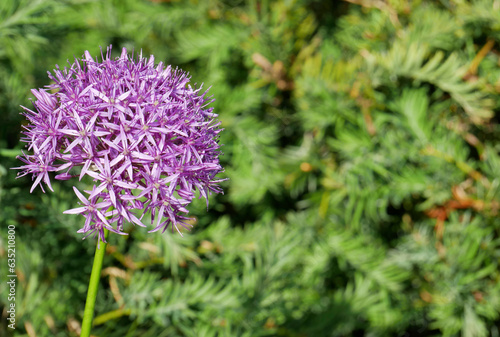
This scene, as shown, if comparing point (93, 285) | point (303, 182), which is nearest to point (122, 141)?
point (93, 285)

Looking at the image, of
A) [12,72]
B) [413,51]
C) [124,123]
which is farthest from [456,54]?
[12,72]

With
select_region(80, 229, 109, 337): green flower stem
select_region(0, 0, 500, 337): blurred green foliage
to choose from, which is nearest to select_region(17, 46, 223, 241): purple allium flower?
select_region(80, 229, 109, 337): green flower stem

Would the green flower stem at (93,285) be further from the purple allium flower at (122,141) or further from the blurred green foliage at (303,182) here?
the blurred green foliage at (303,182)

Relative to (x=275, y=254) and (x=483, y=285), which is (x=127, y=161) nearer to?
(x=275, y=254)

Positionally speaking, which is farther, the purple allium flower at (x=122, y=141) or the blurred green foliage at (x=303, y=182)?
the blurred green foliage at (x=303, y=182)

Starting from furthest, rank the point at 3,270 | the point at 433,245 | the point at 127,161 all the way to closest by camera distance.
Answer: the point at 433,245, the point at 3,270, the point at 127,161

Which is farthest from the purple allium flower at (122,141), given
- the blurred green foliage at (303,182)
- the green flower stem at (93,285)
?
the blurred green foliage at (303,182)
